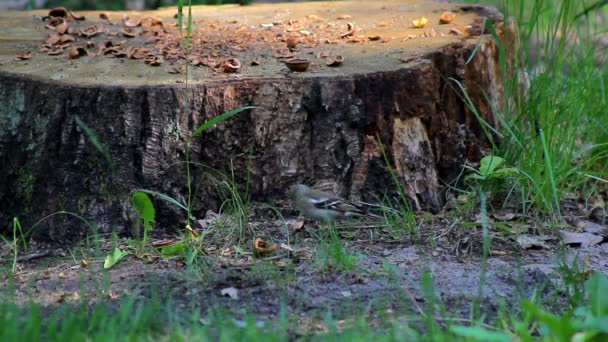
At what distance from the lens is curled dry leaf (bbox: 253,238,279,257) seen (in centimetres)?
450

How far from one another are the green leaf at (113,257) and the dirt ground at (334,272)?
3 centimetres

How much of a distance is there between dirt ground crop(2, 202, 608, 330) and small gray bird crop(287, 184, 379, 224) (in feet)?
0.41

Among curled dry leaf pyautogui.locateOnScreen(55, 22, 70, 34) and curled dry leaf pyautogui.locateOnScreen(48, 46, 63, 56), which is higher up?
curled dry leaf pyautogui.locateOnScreen(55, 22, 70, 34)

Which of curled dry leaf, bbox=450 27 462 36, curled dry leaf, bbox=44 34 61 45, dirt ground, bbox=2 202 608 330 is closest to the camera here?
dirt ground, bbox=2 202 608 330

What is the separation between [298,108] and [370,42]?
3.17 ft

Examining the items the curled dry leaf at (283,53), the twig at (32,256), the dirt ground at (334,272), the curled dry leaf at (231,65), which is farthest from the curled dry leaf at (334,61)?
the twig at (32,256)

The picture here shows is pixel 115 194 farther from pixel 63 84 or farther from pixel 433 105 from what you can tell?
pixel 433 105

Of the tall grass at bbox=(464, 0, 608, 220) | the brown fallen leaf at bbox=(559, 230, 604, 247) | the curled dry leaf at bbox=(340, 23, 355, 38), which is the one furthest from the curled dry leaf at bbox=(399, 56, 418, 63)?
the brown fallen leaf at bbox=(559, 230, 604, 247)

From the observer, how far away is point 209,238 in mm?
4695

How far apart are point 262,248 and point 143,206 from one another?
0.66m

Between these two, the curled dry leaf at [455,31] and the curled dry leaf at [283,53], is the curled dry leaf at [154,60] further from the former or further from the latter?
the curled dry leaf at [455,31]

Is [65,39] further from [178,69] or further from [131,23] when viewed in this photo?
[178,69]

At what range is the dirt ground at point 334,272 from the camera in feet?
12.6

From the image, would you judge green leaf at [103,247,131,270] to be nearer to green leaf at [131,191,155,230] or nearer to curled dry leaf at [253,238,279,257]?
green leaf at [131,191,155,230]
